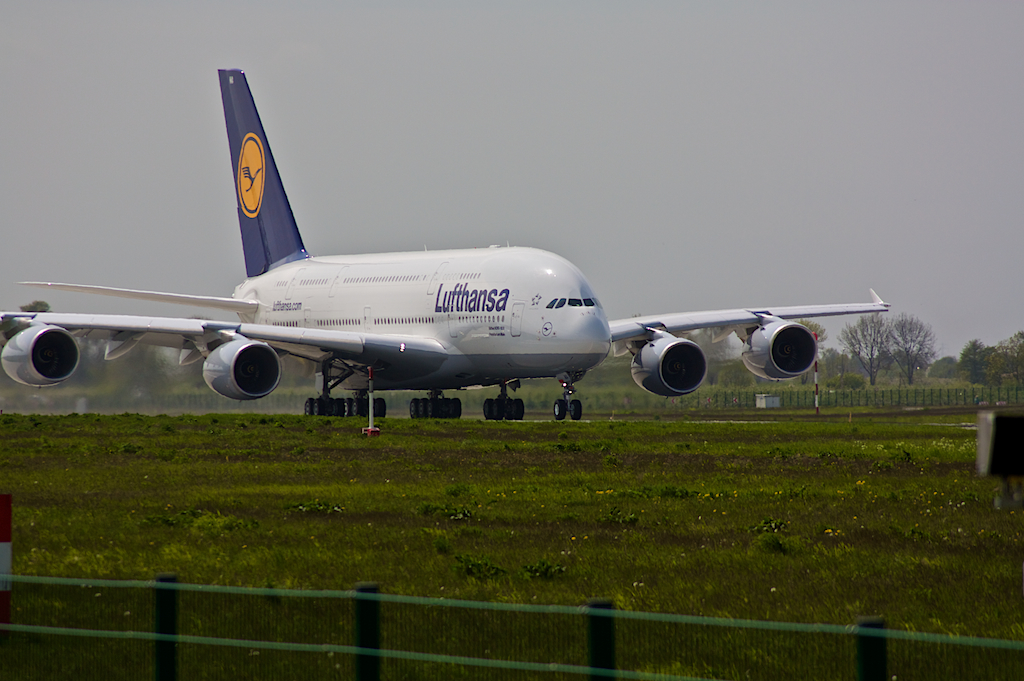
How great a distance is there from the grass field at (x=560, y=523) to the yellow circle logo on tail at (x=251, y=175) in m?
28.8

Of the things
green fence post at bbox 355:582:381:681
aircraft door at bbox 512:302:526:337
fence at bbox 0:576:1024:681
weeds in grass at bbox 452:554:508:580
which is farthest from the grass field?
aircraft door at bbox 512:302:526:337

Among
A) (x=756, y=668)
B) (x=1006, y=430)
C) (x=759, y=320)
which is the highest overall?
(x=759, y=320)

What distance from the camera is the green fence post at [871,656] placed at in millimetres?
4965

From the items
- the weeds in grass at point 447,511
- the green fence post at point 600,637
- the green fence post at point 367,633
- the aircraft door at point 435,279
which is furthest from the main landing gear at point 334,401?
the green fence post at point 600,637

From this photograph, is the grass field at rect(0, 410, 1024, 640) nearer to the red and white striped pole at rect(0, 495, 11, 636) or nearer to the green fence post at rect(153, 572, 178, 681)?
the red and white striped pole at rect(0, 495, 11, 636)

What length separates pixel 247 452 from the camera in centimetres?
2516

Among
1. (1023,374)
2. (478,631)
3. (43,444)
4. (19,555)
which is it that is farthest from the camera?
(1023,374)

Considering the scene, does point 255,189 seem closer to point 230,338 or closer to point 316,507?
point 230,338

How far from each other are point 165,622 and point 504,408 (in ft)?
118

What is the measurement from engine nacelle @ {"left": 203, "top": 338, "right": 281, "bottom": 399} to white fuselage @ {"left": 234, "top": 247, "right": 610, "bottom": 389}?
5890 millimetres

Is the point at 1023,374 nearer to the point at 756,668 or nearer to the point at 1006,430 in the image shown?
the point at 756,668

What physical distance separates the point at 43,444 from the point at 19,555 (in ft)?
49.0

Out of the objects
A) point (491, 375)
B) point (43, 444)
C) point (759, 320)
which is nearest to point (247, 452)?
point (43, 444)

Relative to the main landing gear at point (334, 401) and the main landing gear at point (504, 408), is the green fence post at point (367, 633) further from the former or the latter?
the main landing gear at point (334, 401)
